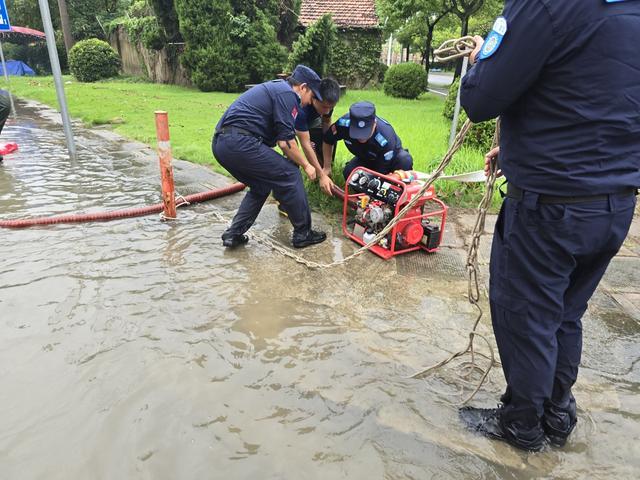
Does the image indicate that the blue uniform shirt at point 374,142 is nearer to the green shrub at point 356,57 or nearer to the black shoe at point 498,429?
the black shoe at point 498,429

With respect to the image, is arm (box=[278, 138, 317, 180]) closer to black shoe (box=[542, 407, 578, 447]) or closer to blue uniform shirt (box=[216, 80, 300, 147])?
blue uniform shirt (box=[216, 80, 300, 147])

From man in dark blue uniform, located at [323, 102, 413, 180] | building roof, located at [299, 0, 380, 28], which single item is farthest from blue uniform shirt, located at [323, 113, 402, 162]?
building roof, located at [299, 0, 380, 28]

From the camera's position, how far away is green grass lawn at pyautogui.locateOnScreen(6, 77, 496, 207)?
588cm

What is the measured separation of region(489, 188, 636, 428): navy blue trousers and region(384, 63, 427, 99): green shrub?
51.8ft

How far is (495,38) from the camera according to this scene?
5.38 ft

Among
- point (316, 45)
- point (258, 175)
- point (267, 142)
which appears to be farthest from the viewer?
point (316, 45)

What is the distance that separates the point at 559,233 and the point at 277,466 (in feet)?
4.94

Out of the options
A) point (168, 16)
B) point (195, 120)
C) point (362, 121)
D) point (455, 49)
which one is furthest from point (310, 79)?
point (168, 16)

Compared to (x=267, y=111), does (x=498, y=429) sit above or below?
below

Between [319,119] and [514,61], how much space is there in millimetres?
3470

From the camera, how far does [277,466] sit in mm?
2037

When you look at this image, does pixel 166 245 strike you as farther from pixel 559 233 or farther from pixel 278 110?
pixel 559 233

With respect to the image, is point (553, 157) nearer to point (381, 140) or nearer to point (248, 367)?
point (248, 367)

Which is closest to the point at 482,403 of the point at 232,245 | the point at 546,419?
the point at 546,419
